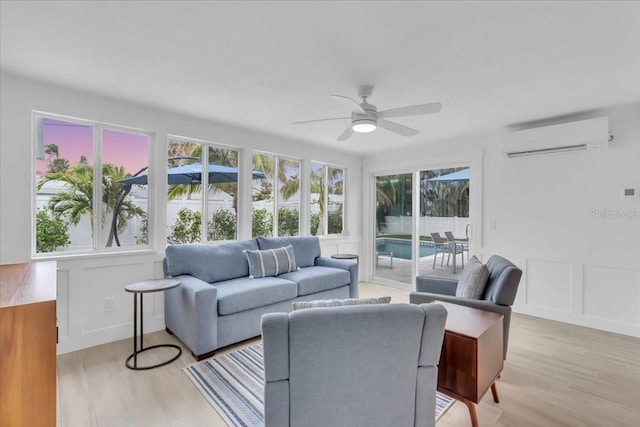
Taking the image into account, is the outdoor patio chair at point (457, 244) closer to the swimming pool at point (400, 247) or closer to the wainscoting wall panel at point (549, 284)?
the swimming pool at point (400, 247)

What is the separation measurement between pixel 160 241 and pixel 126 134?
1191 millimetres

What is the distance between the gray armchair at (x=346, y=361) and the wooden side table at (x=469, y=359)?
0.45 metres

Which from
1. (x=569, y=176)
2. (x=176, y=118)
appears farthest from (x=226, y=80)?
(x=569, y=176)

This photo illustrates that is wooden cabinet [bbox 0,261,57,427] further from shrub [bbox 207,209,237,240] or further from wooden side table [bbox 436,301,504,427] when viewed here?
shrub [bbox 207,209,237,240]

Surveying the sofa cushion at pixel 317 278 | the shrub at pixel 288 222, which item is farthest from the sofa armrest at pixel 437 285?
the shrub at pixel 288 222

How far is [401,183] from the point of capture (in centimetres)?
526

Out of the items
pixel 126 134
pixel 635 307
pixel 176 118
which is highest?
pixel 176 118

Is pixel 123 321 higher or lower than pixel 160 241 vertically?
lower

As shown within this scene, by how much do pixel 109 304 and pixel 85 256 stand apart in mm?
527

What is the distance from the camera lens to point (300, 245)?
4258mm

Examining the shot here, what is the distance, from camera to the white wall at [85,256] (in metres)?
2.50

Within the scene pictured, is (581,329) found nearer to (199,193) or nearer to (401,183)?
(401,183)

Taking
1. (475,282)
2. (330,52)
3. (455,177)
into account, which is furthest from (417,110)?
(455,177)

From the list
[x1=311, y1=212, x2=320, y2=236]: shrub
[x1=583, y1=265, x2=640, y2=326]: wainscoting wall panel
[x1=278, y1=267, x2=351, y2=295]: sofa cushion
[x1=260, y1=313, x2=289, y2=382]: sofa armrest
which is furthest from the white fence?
[x1=260, y1=313, x2=289, y2=382]: sofa armrest
